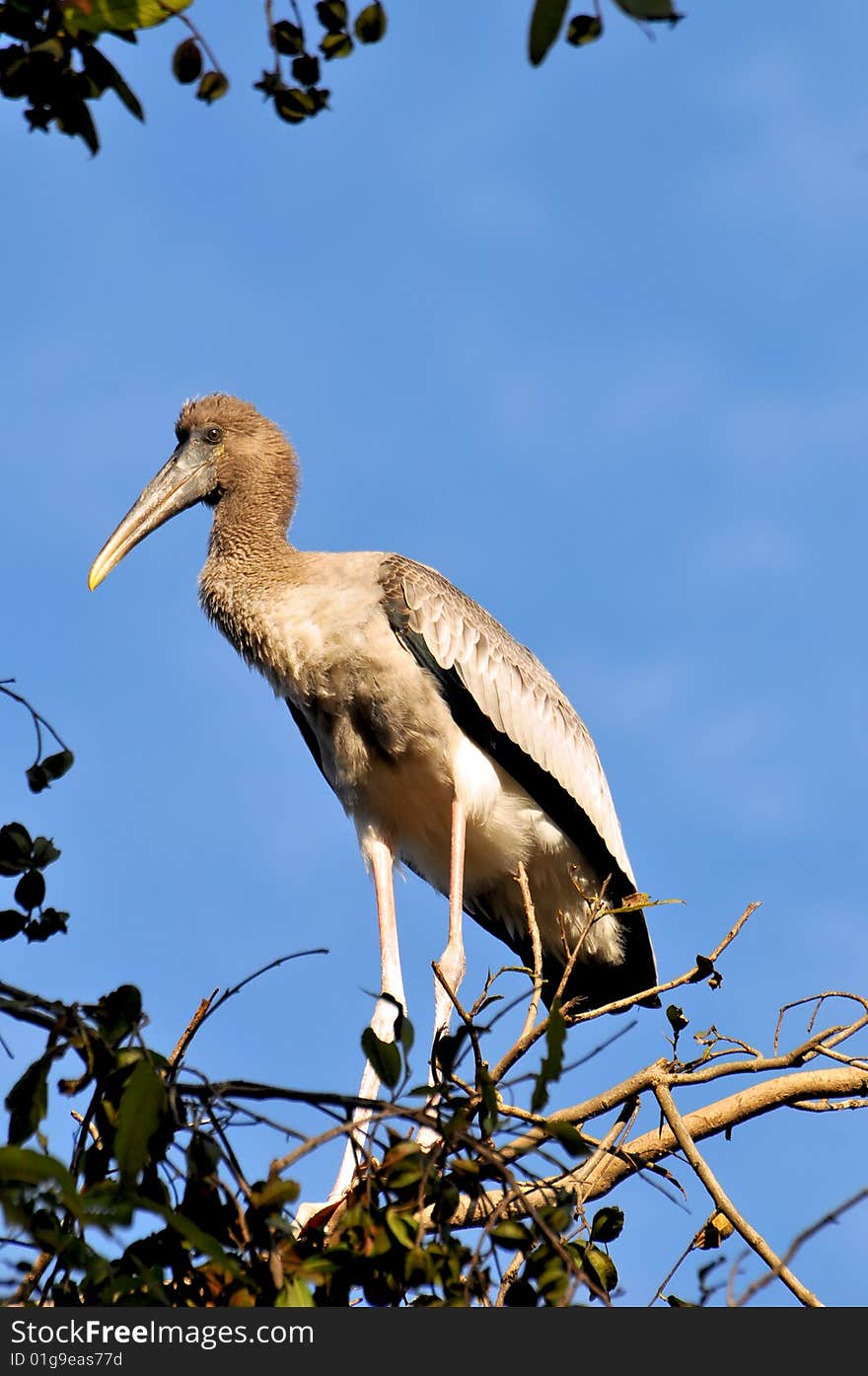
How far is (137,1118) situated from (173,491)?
5601 millimetres

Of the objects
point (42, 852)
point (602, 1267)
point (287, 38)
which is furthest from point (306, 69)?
point (602, 1267)

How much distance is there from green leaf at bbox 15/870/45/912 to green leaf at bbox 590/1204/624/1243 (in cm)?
182

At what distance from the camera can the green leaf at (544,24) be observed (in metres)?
1.85

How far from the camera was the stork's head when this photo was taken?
7824 mm

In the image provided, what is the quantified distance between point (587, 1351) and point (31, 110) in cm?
232

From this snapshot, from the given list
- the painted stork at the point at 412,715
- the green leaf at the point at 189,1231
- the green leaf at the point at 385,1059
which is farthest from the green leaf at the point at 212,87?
the painted stork at the point at 412,715

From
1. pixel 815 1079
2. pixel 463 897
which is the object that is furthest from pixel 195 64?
pixel 463 897

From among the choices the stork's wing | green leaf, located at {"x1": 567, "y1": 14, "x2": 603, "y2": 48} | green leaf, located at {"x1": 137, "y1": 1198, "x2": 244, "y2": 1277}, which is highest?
the stork's wing

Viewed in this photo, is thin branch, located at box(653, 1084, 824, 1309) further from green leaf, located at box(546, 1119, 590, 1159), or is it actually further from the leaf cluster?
the leaf cluster

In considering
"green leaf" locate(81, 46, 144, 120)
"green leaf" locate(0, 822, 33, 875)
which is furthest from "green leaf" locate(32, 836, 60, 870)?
"green leaf" locate(81, 46, 144, 120)

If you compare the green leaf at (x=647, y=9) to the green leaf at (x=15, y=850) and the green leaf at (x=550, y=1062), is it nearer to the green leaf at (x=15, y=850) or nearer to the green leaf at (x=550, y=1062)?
the green leaf at (x=550, y=1062)

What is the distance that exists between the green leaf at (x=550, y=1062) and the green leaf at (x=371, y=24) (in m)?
1.64

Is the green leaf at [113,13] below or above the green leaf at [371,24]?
below

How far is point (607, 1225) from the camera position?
4258 mm
